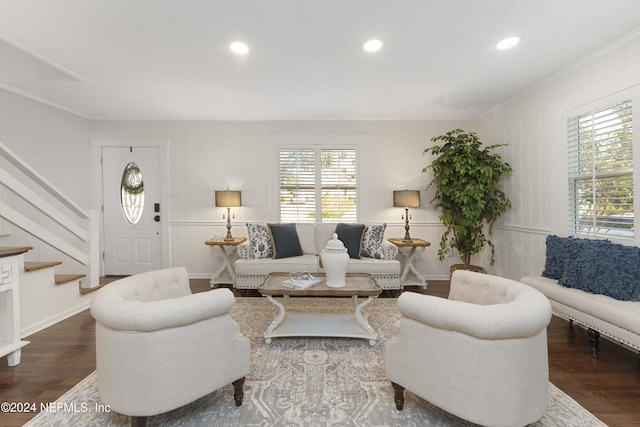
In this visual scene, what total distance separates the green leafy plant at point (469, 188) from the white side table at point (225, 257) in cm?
303

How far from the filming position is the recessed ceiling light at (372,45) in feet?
8.26

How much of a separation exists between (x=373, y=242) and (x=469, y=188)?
1435 millimetres

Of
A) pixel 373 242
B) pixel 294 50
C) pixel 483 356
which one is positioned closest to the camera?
pixel 483 356

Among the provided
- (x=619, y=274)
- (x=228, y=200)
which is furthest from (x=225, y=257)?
(x=619, y=274)

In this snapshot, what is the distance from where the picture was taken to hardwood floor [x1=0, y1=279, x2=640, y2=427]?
178 centimetres

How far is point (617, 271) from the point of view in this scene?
223 centimetres

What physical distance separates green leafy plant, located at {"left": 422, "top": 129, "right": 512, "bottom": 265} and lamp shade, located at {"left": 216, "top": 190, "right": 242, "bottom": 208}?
2.98 metres

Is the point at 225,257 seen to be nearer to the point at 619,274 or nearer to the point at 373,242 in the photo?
the point at 373,242

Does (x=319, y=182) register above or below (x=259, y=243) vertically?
above

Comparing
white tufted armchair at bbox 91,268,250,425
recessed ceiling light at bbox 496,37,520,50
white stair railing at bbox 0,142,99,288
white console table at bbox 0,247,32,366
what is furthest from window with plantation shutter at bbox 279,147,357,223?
white tufted armchair at bbox 91,268,250,425

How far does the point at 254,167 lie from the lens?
4.82m

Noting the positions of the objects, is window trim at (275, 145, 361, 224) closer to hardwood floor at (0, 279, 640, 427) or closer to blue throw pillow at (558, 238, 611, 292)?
blue throw pillow at (558, 238, 611, 292)

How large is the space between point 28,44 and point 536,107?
527cm

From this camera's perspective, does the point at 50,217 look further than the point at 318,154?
No
